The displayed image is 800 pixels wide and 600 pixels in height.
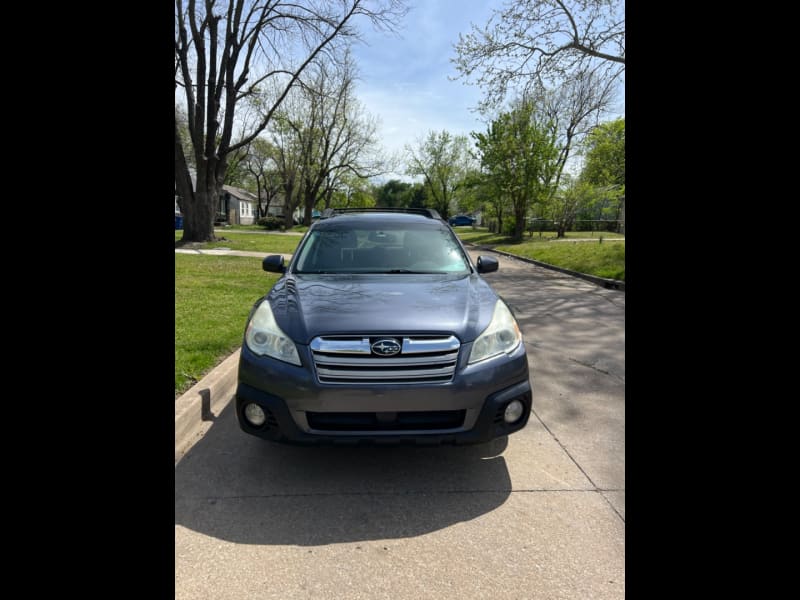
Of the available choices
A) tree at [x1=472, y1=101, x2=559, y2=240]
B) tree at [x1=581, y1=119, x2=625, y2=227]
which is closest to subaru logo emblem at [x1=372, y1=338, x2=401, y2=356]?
tree at [x1=581, y1=119, x2=625, y2=227]

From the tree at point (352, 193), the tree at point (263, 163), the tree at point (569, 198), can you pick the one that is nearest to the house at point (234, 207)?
the tree at point (263, 163)

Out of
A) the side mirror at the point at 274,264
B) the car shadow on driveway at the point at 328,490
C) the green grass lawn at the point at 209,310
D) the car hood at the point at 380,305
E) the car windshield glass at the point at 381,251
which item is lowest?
the car shadow on driveway at the point at 328,490

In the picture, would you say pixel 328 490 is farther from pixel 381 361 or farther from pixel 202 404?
pixel 202 404

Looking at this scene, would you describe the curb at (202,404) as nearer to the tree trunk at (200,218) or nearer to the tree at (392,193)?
the tree trunk at (200,218)

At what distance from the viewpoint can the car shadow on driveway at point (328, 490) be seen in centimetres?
277

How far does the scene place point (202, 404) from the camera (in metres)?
4.30

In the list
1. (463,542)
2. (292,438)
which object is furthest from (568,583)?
(292,438)

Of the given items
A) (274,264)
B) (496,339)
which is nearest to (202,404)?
(274,264)

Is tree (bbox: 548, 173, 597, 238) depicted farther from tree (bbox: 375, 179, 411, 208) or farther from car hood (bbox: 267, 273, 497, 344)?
tree (bbox: 375, 179, 411, 208)

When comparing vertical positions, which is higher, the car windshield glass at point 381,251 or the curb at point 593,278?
the car windshield glass at point 381,251

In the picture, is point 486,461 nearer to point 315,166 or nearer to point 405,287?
point 405,287

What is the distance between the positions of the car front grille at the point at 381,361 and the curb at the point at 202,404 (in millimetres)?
1380
